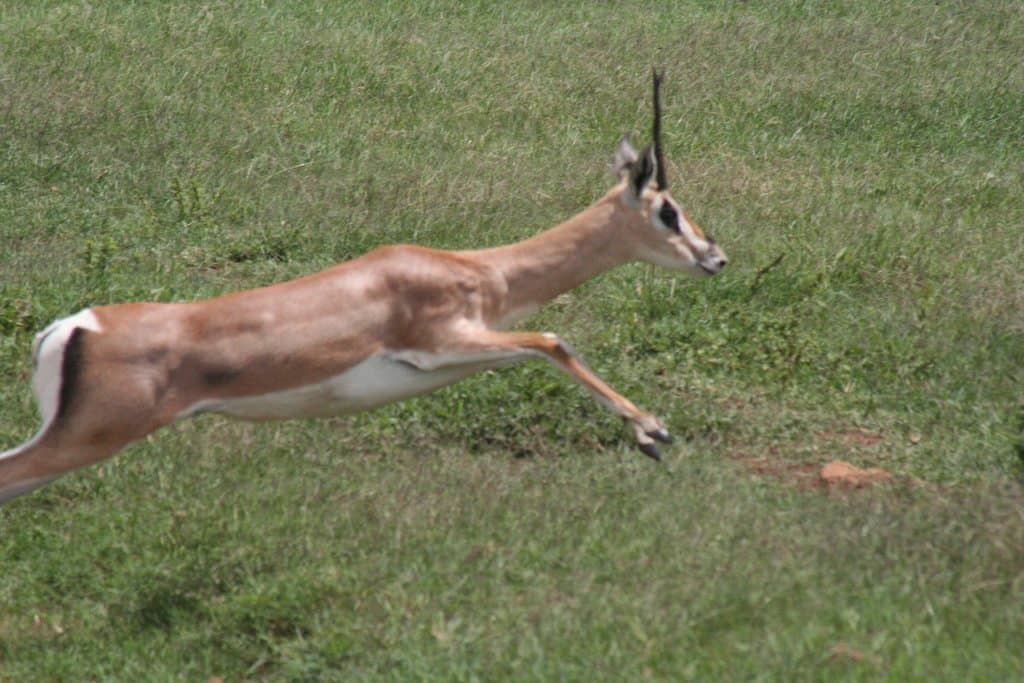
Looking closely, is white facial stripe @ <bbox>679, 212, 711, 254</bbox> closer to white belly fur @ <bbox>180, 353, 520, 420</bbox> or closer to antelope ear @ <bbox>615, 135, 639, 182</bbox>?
antelope ear @ <bbox>615, 135, 639, 182</bbox>

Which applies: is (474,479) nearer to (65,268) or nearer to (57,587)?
(57,587)

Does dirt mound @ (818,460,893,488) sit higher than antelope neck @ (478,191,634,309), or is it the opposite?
antelope neck @ (478,191,634,309)

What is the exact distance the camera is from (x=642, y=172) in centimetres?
625

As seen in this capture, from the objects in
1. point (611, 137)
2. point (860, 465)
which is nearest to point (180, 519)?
point (860, 465)

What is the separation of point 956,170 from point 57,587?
20.5 ft

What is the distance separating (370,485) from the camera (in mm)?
6070

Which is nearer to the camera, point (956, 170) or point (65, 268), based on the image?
point (65, 268)

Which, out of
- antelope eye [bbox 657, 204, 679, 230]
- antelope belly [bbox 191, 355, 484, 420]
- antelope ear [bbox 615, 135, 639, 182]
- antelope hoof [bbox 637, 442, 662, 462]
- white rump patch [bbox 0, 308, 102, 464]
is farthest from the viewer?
antelope ear [bbox 615, 135, 639, 182]

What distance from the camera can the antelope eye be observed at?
632cm

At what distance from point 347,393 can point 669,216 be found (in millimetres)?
1425

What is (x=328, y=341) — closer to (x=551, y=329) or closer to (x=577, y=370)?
(x=577, y=370)

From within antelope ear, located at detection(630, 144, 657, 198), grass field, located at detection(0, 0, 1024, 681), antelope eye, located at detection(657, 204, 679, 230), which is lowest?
grass field, located at detection(0, 0, 1024, 681)

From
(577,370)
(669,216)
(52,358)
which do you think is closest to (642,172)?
(669,216)

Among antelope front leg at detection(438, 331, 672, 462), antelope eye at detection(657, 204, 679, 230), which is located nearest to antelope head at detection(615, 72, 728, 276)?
antelope eye at detection(657, 204, 679, 230)
